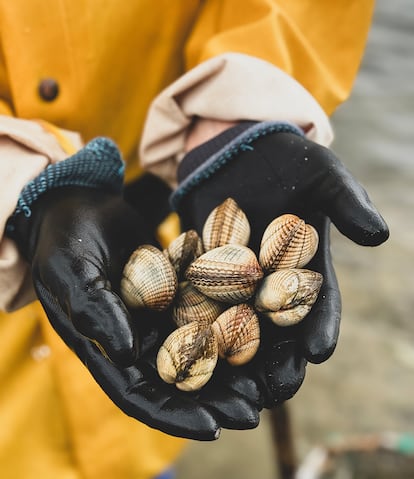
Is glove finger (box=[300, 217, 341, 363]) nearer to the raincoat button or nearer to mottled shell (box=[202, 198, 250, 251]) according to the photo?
mottled shell (box=[202, 198, 250, 251])

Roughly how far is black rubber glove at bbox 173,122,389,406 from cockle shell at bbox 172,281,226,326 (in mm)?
89

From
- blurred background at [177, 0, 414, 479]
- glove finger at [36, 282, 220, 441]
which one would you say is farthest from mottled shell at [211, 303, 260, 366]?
blurred background at [177, 0, 414, 479]

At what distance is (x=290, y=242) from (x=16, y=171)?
18.9 inches

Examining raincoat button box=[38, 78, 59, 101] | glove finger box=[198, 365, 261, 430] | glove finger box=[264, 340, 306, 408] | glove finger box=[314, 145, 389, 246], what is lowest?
glove finger box=[198, 365, 261, 430]

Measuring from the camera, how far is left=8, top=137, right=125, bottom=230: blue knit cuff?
1021 mm

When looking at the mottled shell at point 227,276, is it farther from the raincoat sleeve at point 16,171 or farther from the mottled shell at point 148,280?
the raincoat sleeve at point 16,171

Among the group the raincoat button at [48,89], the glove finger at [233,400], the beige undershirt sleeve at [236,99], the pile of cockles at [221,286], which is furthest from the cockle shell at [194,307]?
the raincoat button at [48,89]

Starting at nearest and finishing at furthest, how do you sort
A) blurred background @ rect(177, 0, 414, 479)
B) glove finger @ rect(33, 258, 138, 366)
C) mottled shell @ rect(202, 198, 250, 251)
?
glove finger @ rect(33, 258, 138, 366)
mottled shell @ rect(202, 198, 250, 251)
blurred background @ rect(177, 0, 414, 479)

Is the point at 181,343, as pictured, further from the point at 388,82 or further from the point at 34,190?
the point at 388,82

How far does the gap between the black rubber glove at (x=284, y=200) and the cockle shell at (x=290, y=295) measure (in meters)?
0.02

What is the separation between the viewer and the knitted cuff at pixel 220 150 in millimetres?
1132

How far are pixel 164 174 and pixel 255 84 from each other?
0.30 meters

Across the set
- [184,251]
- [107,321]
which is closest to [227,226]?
[184,251]

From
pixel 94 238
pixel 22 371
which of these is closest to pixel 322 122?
pixel 94 238
